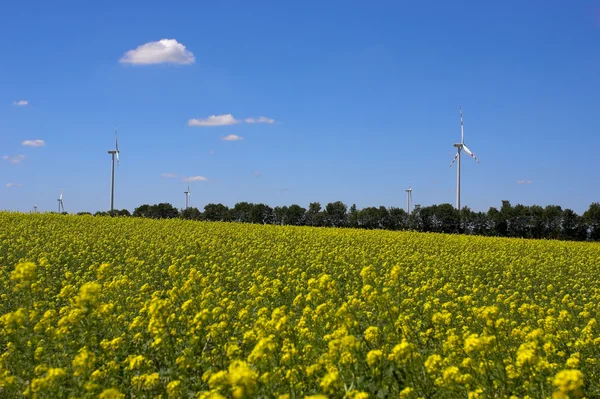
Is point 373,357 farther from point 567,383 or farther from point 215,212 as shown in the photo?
point 215,212

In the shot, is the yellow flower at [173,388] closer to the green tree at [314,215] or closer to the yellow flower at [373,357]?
the yellow flower at [373,357]

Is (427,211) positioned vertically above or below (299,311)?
above

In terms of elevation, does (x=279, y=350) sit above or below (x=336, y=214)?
below

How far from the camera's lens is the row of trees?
188 feet

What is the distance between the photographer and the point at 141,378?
5512 millimetres

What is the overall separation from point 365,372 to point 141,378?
7.58 ft

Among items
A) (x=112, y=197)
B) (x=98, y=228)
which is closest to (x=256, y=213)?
(x=112, y=197)

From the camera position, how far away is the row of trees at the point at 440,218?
57.3 meters

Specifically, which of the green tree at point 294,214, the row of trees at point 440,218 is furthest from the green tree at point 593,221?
the green tree at point 294,214

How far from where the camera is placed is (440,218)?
58.6 meters

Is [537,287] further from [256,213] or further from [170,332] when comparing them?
[256,213]

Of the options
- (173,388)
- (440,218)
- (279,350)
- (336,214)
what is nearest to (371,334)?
(279,350)

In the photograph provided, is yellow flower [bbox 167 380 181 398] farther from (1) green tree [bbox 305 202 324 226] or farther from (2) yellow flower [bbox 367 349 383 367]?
(1) green tree [bbox 305 202 324 226]

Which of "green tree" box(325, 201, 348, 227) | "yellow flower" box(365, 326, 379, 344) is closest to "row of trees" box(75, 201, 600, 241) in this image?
"green tree" box(325, 201, 348, 227)
